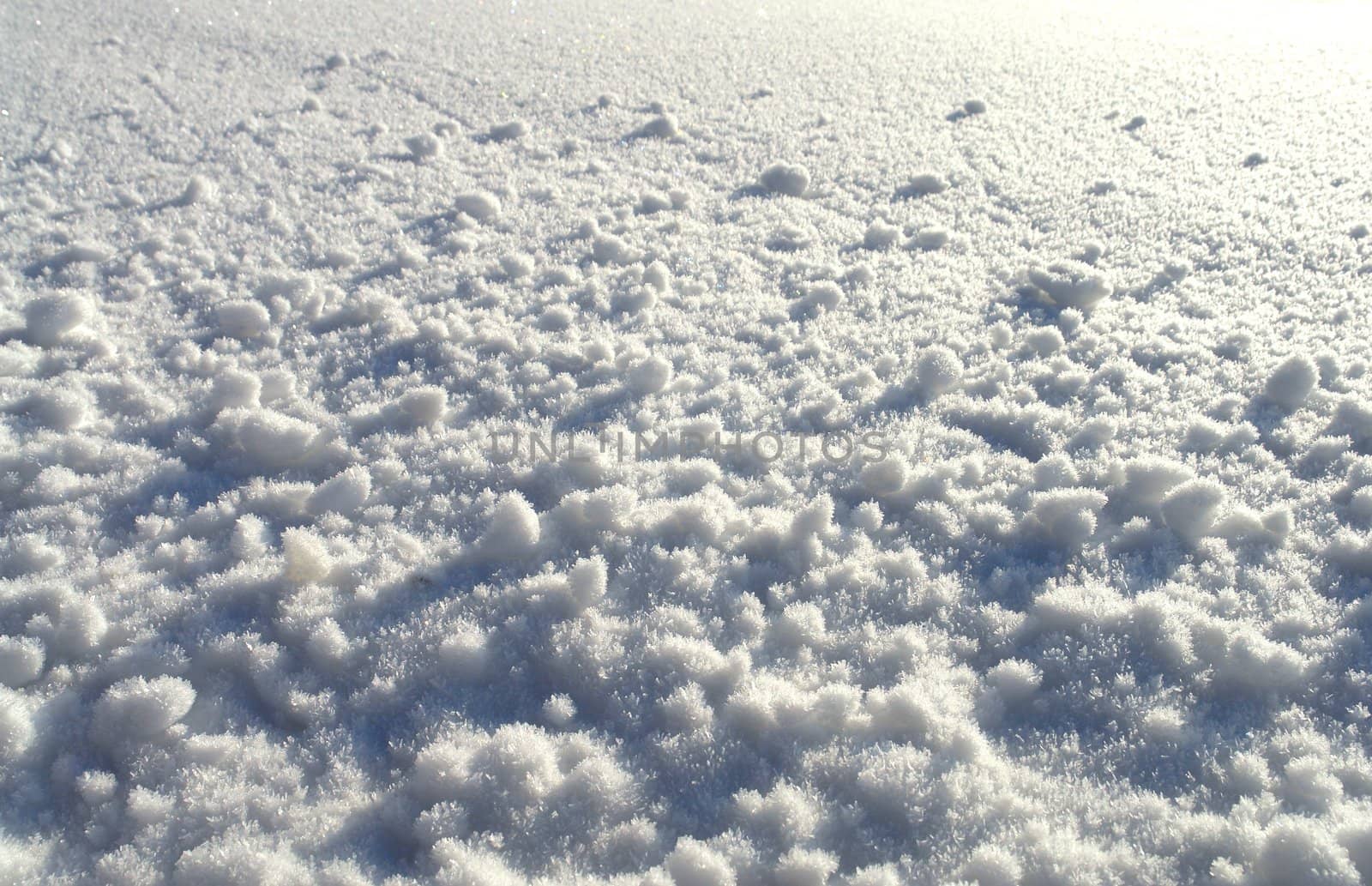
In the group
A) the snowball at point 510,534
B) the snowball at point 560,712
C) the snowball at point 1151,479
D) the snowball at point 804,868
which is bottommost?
the snowball at point 560,712

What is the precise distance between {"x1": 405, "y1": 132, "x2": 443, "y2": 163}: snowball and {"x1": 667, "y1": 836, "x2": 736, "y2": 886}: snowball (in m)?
4.24

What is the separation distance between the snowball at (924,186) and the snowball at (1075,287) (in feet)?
3.80

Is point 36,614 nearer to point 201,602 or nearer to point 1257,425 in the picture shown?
point 201,602

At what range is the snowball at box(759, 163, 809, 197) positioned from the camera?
443 cm

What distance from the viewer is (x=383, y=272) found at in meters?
3.62

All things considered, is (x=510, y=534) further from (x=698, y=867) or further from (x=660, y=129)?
(x=660, y=129)

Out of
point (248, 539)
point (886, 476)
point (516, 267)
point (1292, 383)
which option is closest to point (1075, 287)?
point (1292, 383)

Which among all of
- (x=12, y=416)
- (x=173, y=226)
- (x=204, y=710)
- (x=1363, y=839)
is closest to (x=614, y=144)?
(x=173, y=226)

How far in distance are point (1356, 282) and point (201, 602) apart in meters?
4.27

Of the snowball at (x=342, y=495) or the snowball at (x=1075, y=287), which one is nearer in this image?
the snowball at (x=342, y=495)

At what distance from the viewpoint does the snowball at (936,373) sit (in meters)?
2.83

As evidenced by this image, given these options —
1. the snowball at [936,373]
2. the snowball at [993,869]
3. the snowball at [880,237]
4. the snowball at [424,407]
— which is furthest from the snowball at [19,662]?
the snowball at [880,237]

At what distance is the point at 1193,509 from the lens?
87.2 inches

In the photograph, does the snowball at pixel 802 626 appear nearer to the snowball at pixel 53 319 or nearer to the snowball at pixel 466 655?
the snowball at pixel 466 655
